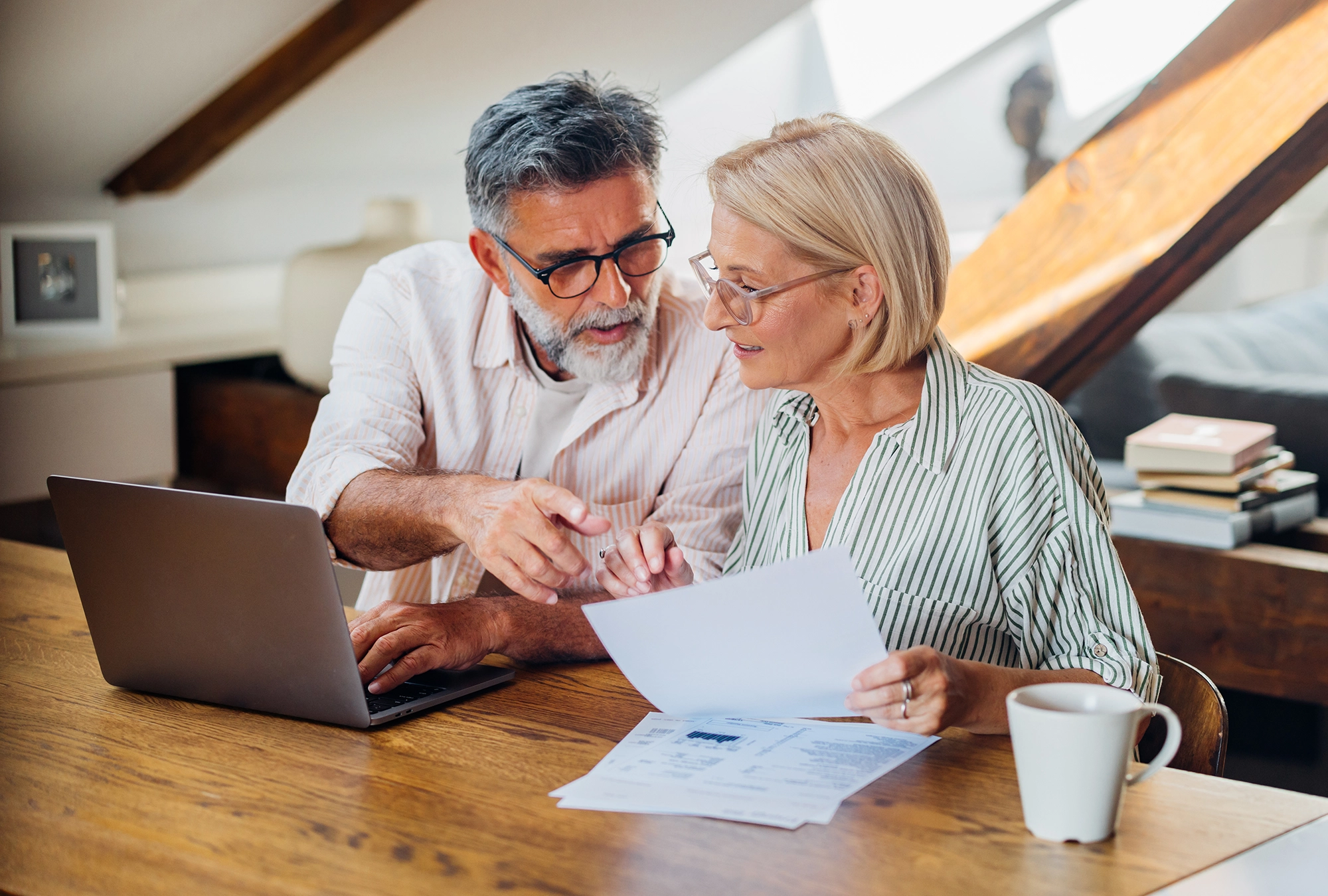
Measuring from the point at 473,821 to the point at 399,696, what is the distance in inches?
11.5

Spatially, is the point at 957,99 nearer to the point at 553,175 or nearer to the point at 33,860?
the point at 553,175

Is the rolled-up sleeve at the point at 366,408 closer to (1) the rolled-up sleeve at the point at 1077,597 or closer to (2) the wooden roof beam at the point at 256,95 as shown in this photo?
(1) the rolled-up sleeve at the point at 1077,597

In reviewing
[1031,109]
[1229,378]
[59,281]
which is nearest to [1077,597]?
[1229,378]

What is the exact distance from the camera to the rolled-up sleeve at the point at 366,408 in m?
1.65

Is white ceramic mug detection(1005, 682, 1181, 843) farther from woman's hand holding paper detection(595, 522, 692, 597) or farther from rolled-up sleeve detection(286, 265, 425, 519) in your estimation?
rolled-up sleeve detection(286, 265, 425, 519)

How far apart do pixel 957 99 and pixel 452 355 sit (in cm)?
453

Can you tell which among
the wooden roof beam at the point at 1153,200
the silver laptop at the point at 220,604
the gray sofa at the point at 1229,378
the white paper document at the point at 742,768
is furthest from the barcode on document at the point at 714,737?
the gray sofa at the point at 1229,378

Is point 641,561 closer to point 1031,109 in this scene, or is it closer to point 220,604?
point 220,604

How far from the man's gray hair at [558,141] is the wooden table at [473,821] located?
71cm

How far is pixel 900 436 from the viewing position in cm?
141

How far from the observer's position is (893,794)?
103 centimetres

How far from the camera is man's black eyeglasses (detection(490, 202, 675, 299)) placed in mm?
1652

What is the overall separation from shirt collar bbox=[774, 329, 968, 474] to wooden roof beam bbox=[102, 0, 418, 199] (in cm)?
230

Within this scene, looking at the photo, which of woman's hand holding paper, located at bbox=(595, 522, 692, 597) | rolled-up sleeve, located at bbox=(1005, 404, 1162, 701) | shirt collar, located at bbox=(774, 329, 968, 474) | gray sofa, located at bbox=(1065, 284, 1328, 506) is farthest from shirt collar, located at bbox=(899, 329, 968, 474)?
gray sofa, located at bbox=(1065, 284, 1328, 506)
